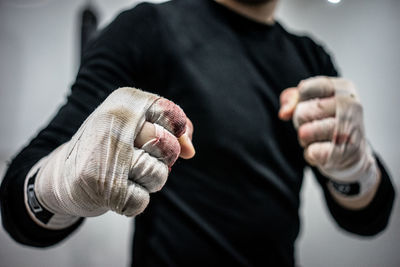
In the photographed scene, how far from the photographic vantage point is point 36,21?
0.30 metres

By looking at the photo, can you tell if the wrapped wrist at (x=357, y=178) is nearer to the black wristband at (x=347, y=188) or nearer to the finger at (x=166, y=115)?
the black wristband at (x=347, y=188)

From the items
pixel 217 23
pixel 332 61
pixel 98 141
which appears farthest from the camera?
pixel 332 61

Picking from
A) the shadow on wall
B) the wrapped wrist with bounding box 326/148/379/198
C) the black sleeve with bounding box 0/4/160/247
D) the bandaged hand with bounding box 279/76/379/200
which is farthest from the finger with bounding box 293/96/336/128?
the shadow on wall

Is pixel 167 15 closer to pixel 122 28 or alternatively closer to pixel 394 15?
pixel 122 28

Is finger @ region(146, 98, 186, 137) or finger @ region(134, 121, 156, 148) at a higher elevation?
finger @ region(146, 98, 186, 137)

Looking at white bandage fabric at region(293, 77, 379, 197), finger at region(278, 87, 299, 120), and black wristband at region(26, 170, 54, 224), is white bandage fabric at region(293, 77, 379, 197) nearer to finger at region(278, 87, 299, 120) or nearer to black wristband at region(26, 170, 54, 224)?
finger at region(278, 87, 299, 120)

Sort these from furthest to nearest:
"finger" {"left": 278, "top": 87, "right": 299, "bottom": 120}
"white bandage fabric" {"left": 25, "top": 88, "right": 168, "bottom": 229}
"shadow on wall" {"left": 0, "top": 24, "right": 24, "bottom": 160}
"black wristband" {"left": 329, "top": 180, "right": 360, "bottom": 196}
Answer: "black wristband" {"left": 329, "top": 180, "right": 360, "bottom": 196} < "finger" {"left": 278, "top": 87, "right": 299, "bottom": 120} < "shadow on wall" {"left": 0, "top": 24, "right": 24, "bottom": 160} < "white bandage fabric" {"left": 25, "top": 88, "right": 168, "bottom": 229}

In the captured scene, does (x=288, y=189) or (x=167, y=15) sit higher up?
(x=167, y=15)

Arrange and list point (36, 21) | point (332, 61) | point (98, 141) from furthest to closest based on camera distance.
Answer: point (332, 61) < point (36, 21) < point (98, 141)

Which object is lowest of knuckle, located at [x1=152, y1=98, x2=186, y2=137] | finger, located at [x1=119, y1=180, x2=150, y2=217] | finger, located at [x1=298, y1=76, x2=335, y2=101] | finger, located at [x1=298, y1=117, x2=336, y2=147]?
finger, located at [x1=298, y1=117, x2=336, y2=147]

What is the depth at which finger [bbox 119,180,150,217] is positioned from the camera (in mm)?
182

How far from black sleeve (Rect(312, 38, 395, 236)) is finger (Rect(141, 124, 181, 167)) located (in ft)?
1.45

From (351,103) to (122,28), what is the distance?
1.02ft

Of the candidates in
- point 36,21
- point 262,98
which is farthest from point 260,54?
point 36,21
